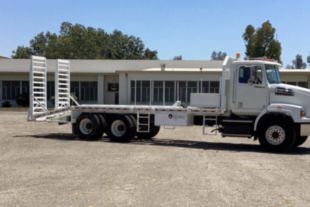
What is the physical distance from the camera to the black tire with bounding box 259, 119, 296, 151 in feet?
48.7

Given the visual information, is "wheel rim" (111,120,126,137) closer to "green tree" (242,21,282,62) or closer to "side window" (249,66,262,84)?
"side window" (249,66,262,84)

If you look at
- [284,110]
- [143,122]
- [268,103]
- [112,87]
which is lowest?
[143,122]

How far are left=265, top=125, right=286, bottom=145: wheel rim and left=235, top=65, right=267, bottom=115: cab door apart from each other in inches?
33.6

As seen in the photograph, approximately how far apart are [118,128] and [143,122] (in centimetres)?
100

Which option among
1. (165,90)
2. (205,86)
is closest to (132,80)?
(165,90)

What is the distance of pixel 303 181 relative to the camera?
31.9 ft

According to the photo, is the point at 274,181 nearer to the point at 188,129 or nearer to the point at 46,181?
the point at 46,181

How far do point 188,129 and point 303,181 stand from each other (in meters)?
14.0

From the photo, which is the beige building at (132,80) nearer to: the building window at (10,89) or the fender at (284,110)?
the building window at (10,89)

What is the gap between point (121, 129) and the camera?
17750 mm

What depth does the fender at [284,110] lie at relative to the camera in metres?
14.8

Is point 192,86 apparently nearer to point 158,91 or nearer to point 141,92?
point 158,91

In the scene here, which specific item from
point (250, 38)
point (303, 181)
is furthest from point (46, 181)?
point (250, 38)

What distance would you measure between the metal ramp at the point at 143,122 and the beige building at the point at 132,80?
88.4ft
